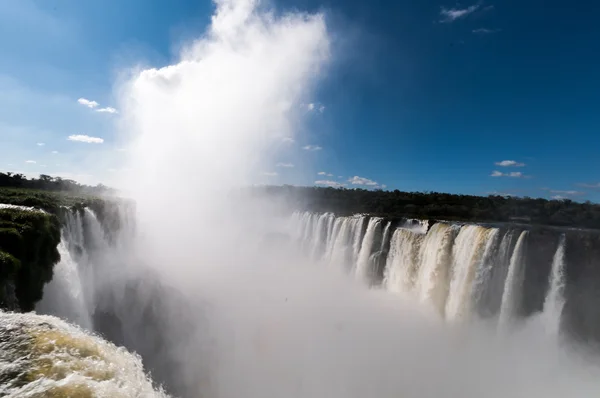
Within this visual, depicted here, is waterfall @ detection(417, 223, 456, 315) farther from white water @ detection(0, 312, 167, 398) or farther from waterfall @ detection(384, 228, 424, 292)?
white water @ detection(0, 312, 167, 398)

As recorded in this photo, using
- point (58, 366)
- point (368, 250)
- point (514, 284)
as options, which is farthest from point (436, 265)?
point (58, 366)

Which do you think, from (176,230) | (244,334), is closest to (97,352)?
(244,334)

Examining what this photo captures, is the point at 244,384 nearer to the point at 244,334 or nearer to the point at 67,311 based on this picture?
the point at 244,334

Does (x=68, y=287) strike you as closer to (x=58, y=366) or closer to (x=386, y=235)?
(x=58, y=366)

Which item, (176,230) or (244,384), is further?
(176,230)

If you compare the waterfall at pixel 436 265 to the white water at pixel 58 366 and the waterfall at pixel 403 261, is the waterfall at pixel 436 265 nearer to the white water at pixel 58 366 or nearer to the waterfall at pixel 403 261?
the waterfall at pixel 403 261

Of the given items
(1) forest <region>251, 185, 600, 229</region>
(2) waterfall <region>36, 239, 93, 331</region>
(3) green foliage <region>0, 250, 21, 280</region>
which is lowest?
(2) waterfall <region>36, 239, 93, 331</region>

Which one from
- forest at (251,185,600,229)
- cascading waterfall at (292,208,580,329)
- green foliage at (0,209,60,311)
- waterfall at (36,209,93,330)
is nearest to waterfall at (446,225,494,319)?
cascading waterfall at (292,208,580,329)
